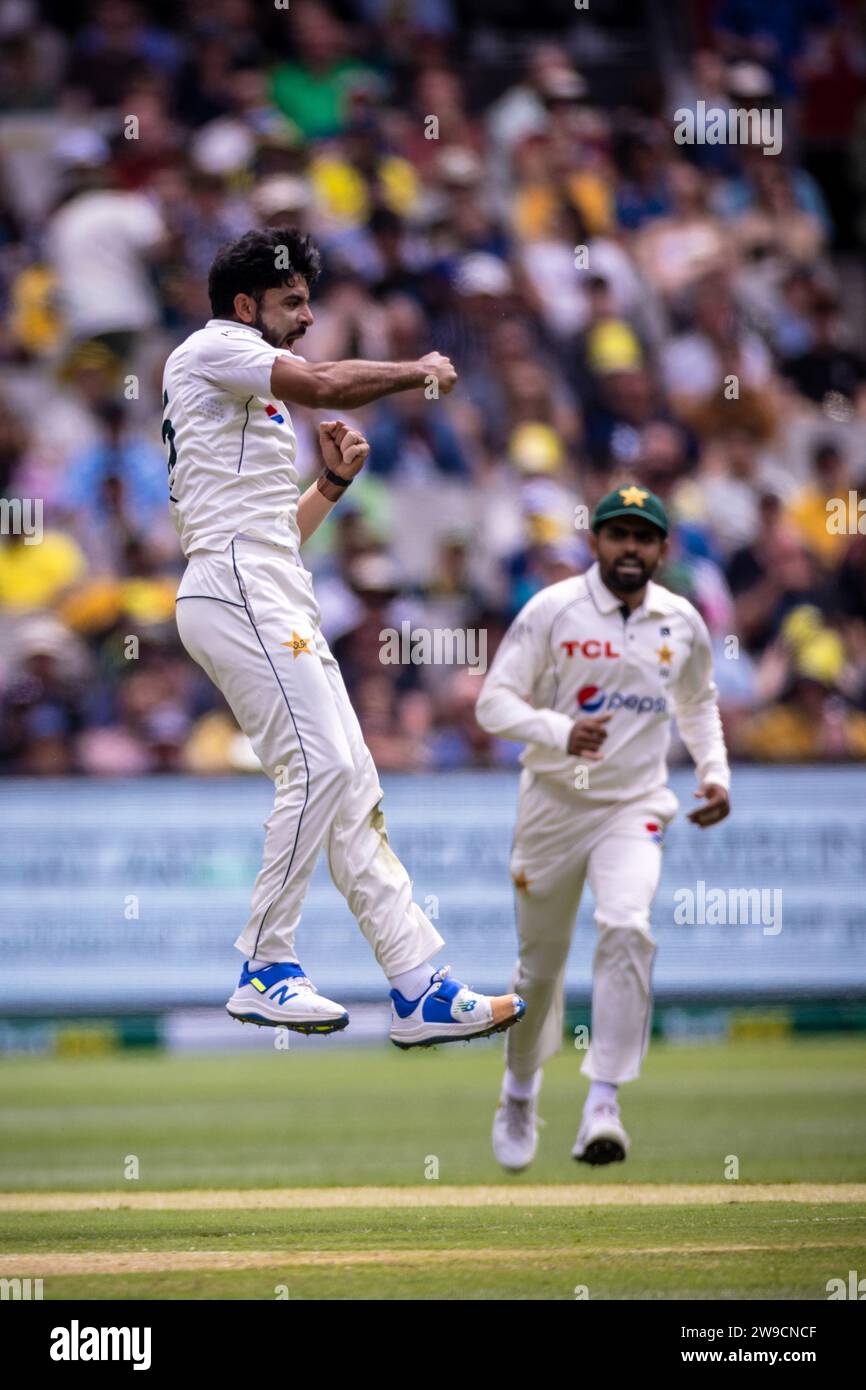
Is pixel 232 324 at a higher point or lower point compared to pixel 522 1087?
higher

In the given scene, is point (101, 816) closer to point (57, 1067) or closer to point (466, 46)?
point (57, 1067)

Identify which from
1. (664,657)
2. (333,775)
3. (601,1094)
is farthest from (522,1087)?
(333,775)

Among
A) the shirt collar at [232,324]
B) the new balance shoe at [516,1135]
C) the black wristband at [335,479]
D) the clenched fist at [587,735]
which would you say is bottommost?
the new balance shoe at [516,1135]

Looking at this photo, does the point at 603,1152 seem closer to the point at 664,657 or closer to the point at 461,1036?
the point at 461,1036

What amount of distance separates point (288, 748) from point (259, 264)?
1535mm

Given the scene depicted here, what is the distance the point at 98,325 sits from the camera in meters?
16.8

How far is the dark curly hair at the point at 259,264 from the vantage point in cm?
742

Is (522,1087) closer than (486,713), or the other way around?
(486,713)

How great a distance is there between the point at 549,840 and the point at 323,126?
10.9 meters

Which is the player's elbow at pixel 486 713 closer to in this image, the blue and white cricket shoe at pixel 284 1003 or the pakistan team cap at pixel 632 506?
the pakistan team cap at pixel 632 506

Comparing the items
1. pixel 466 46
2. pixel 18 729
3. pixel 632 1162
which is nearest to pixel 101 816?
pixel 18 729

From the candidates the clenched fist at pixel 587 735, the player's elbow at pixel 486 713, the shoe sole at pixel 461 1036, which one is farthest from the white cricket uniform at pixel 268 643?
the player's elbow at pixel 486 713

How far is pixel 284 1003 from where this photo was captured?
23.3 feet

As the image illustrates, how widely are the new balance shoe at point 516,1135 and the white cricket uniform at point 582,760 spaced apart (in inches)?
6.5
